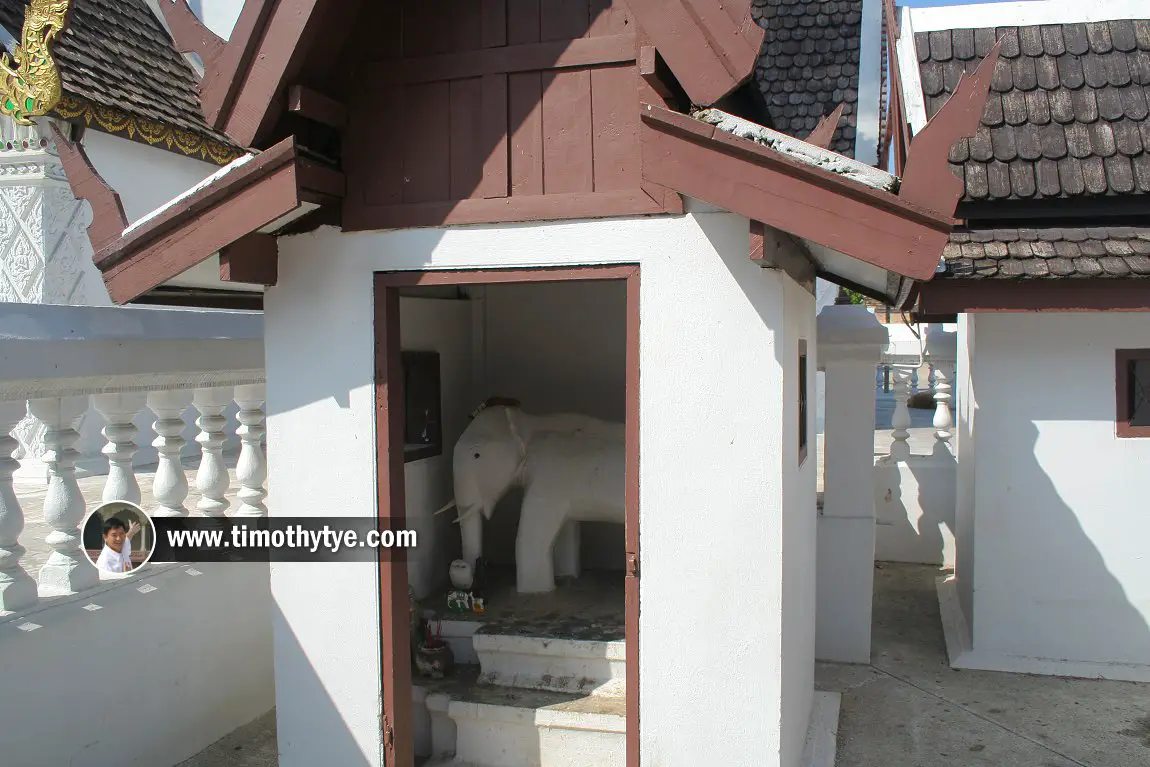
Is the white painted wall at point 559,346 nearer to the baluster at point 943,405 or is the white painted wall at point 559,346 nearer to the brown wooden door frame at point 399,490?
the brown wooden door frame at point 399,490

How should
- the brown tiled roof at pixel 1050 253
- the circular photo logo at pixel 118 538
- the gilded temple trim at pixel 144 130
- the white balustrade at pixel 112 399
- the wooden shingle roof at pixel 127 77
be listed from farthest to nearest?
the wooden shingle roof at pixel 127 77
the gilded temple trim at pixel 144 130
the brown tiled roof at pixel 1050 253
the circular photo logo at pixel 118 538
the white balustrade at pixel 112 399

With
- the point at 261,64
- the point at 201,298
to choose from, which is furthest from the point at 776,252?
the point at 201,298

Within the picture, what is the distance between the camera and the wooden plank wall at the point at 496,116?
3.37 m

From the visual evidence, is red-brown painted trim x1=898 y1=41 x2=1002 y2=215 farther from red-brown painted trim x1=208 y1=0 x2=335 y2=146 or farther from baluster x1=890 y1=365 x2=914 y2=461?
baluster x1=890 y1=365 x2=914 y2=461

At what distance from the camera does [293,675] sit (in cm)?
379

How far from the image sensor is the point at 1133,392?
5551 mm

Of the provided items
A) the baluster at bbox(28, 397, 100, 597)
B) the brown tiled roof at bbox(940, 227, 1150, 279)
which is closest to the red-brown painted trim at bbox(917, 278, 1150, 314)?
the brown tiled roof at bbox(940, 227, 1150, 279)

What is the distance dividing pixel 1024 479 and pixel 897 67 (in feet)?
11.6

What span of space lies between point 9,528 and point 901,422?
7082mm

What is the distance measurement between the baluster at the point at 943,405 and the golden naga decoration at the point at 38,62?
7.52m

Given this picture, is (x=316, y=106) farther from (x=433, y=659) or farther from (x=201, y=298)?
(x=433, y=659)

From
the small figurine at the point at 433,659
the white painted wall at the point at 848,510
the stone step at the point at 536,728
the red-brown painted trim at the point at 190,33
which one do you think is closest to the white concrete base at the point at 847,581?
the white painted wall at the point at 848,510

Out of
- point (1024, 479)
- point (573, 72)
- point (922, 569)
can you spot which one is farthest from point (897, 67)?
point (573, 72)

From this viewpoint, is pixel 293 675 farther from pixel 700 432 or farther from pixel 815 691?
pixel 815 691
